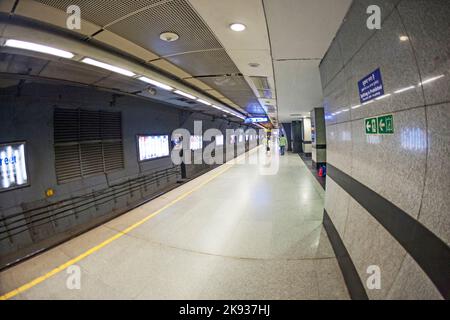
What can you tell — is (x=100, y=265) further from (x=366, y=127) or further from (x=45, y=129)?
(x=45, y=129)

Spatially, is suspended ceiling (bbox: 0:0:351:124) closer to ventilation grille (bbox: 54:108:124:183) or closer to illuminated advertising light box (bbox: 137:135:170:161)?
ventilation grille (bbox: 54:108:124:183)

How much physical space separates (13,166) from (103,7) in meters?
4.50

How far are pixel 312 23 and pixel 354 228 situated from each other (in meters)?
2.39

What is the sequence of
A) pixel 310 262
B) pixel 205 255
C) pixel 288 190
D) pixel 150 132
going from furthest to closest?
pixel 150 132 → pixel 288 190 → pixel 205 255 → pixel 310 262

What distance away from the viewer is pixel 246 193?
5906 mm

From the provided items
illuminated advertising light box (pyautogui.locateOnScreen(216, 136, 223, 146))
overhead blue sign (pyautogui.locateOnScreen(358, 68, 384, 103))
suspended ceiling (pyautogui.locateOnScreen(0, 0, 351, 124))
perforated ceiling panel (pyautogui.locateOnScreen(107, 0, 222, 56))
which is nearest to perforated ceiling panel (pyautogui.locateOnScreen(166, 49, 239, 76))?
suspended ceiling (pyautogui.locateOnScreen(0, 0, 351, 124))

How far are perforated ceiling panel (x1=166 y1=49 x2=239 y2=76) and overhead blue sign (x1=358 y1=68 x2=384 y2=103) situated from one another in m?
2.18

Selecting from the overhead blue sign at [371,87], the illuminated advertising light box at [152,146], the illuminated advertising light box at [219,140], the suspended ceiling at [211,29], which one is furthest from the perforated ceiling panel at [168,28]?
the illuminated advertising light box at [219,140]

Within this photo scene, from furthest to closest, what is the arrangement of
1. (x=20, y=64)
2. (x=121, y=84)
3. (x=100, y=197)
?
(x=100, y=197) → (x=121, y=84) → (x=20, y=64)

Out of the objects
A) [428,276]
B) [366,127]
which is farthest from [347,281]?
[366,127]

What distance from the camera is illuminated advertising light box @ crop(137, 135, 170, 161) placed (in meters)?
8.30

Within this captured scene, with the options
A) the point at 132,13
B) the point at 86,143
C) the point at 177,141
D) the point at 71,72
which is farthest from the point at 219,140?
the point at 132,13

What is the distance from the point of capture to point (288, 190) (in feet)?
19.6

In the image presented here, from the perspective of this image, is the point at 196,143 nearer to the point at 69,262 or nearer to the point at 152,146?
the point at 152,146
